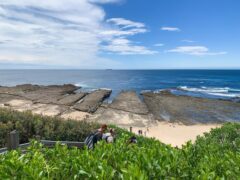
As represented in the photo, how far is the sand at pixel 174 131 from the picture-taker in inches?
1029

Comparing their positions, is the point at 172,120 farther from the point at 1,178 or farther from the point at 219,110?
the point at 1,178

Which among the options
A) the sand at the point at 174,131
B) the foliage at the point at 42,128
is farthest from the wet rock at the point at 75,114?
the foliage at the point at 42,128

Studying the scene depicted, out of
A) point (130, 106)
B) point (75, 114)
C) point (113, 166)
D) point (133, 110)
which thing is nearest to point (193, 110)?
point (133, 110)

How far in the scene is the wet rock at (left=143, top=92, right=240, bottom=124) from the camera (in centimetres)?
3603

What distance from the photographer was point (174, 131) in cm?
2947

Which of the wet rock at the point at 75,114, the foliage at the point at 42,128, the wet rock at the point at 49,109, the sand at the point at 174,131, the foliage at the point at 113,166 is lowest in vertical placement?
the sand at the point at 174,131

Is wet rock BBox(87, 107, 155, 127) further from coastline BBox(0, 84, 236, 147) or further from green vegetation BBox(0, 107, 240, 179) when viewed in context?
green vegetation BBox(0, 107, 240, 179)

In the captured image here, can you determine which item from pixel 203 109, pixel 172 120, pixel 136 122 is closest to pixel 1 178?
pixel 136 122

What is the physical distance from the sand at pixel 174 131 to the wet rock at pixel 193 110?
8.17 feet

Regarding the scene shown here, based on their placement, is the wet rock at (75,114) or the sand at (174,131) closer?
the sand at (174,131)

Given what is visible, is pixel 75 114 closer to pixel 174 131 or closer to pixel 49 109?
pixel 49 109

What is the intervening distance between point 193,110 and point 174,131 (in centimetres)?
1292

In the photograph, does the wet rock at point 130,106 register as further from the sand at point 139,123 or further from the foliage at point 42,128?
the foliage at point 42,128

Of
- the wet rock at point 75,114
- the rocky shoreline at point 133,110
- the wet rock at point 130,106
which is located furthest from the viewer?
the wet rock at point 130,106
